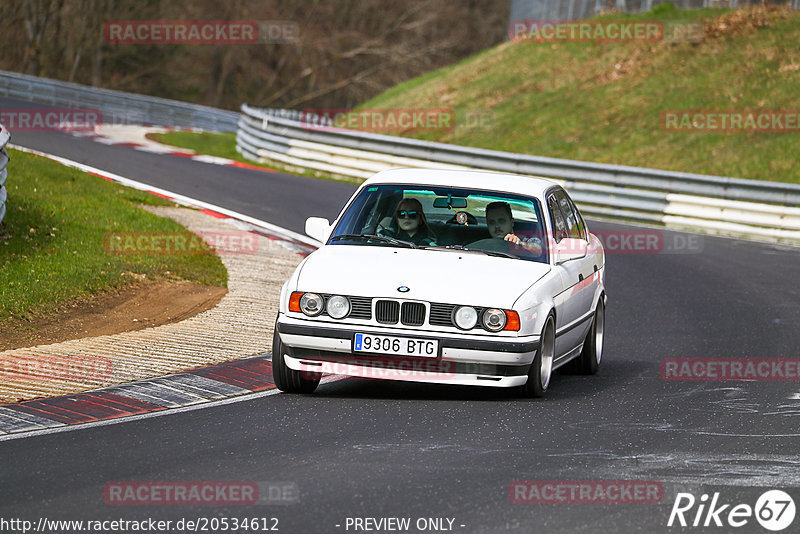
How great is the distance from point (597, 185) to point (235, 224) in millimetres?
8690

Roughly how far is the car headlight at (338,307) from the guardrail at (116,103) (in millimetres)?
31041

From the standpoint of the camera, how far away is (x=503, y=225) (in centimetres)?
932

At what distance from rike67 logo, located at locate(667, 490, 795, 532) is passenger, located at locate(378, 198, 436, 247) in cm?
379

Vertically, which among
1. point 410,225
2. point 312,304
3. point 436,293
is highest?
point 410,225

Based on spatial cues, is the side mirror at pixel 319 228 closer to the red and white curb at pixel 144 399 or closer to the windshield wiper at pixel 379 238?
the windshield wiper at pixel 379 238

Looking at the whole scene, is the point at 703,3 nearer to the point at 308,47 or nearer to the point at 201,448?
the point at 308,47

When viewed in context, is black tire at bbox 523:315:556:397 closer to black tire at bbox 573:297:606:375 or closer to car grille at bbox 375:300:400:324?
car grille at bbox 375:300:400:324

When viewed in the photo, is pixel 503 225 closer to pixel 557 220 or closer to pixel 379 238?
pixel 557 220

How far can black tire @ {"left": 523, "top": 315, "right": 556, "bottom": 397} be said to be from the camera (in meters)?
8.37

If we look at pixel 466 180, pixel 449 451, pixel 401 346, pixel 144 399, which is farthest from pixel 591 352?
pixel 144 399

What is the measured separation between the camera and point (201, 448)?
267 inches

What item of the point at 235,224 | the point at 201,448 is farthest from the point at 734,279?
the point at 201,448

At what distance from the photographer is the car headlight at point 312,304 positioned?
8188 mm

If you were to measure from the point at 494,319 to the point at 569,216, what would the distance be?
241 centimetres
